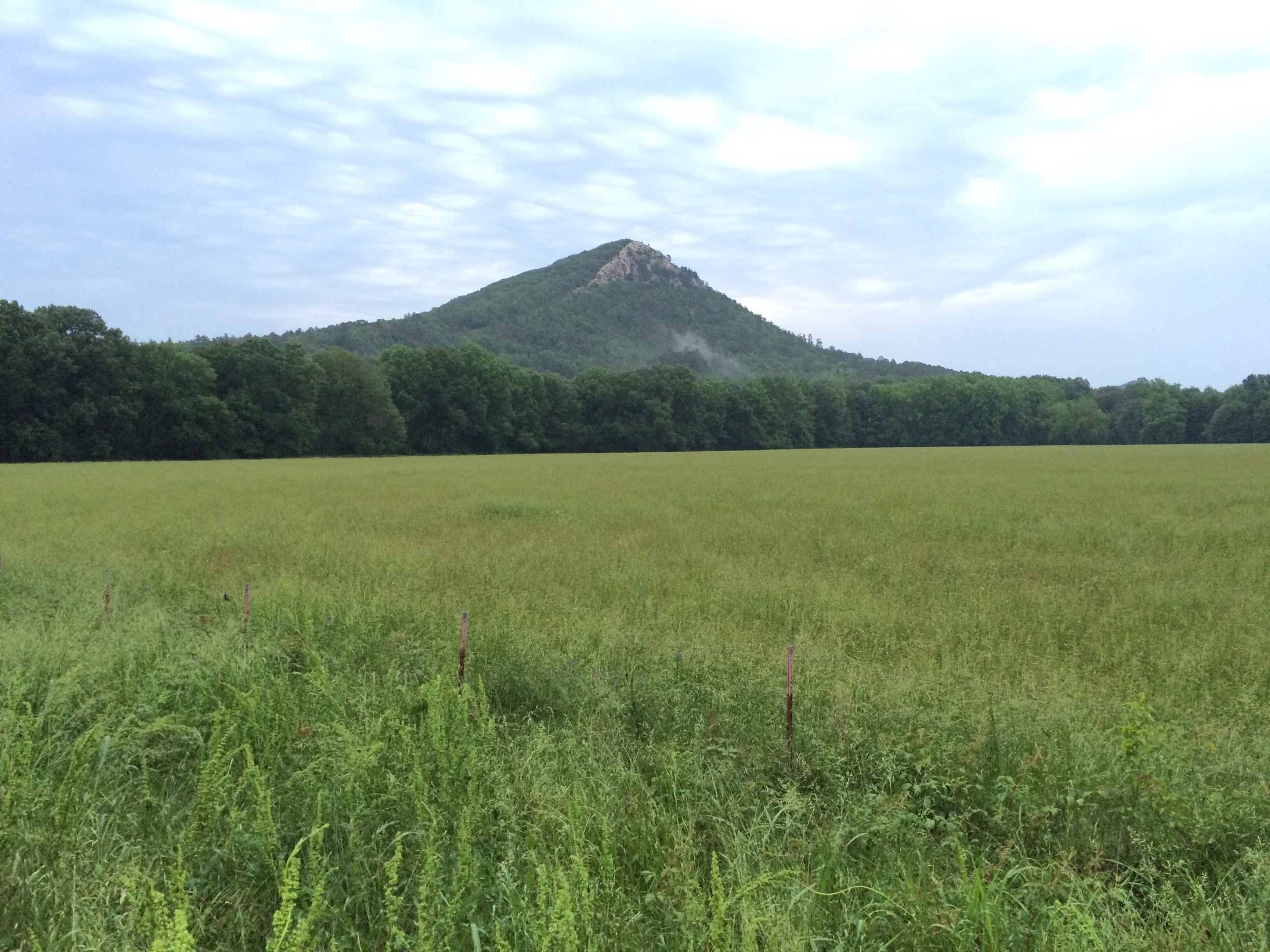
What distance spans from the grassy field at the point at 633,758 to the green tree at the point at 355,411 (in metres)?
64.1

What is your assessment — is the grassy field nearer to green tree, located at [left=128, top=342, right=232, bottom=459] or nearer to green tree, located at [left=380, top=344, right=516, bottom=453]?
green tree, located at [left=128, top=342, right=232, bottom=459]

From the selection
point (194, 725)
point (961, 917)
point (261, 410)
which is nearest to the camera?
point (961, 917)

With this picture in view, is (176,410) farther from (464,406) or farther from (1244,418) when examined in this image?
(1244,418)

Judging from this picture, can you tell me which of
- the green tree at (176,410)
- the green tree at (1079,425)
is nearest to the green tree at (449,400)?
the green tree at (176,410)

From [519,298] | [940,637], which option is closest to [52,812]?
[940,637]

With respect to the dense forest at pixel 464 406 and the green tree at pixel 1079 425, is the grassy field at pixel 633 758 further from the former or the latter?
the green tree at pixel 1079 425

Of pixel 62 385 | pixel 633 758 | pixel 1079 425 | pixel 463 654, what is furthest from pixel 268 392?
pixel 1079 425

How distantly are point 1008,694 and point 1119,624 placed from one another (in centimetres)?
290

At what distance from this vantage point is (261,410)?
67188 millimetres

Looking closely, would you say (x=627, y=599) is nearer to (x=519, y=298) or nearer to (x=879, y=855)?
(x=879, y=855)

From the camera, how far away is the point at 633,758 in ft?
14.9

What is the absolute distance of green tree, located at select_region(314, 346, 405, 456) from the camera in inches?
2847

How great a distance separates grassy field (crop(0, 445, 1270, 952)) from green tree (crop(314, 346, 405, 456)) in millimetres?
64135

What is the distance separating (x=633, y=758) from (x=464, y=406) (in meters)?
80.2
